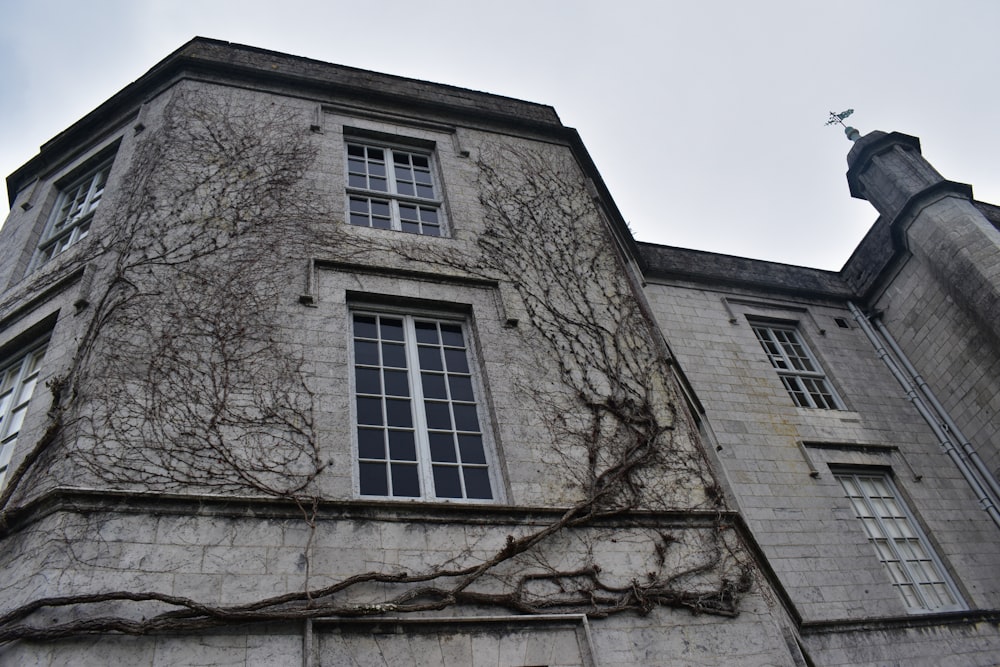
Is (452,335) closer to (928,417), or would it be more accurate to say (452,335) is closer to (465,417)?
(465,417)

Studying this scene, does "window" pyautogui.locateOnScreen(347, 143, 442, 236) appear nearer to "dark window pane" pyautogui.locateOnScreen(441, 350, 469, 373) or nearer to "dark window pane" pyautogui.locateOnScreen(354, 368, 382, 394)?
"dark window pane" pyautogui.locateOnScreen(441, 350, 469, 373)

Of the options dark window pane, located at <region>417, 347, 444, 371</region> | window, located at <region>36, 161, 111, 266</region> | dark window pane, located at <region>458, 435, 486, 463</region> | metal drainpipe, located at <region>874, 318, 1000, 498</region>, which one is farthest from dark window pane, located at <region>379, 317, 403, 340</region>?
metal drainpipe, located at <region>874, 318, 1000, 498</region>

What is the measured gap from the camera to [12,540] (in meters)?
5.49

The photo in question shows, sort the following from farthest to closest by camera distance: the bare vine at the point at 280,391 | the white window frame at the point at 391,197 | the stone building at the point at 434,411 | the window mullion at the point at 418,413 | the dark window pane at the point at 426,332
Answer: the white window frame at the point at 391,197 → the dark window pane at the point at 426,332 → the window mullion at the point at 418,413 → the bare vine at the point at 280,391 → the stone building at the point at 434,411

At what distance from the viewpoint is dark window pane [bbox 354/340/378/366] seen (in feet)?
24.6

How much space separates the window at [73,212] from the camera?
9.46 metres

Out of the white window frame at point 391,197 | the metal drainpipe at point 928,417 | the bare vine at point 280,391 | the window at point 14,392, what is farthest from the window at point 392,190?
the metal drainpipe at point 928,417

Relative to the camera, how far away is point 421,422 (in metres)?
7.09

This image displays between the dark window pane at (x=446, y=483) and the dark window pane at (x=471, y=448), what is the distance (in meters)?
0.22

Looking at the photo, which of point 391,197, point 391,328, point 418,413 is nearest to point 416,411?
point 418,413

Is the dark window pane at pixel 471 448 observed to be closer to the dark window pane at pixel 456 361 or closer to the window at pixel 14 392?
the dark window pane at pixel 456 361

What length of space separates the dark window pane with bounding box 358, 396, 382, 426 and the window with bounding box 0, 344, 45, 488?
300cm

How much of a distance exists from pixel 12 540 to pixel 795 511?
347 inches

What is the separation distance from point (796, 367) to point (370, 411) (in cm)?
866
